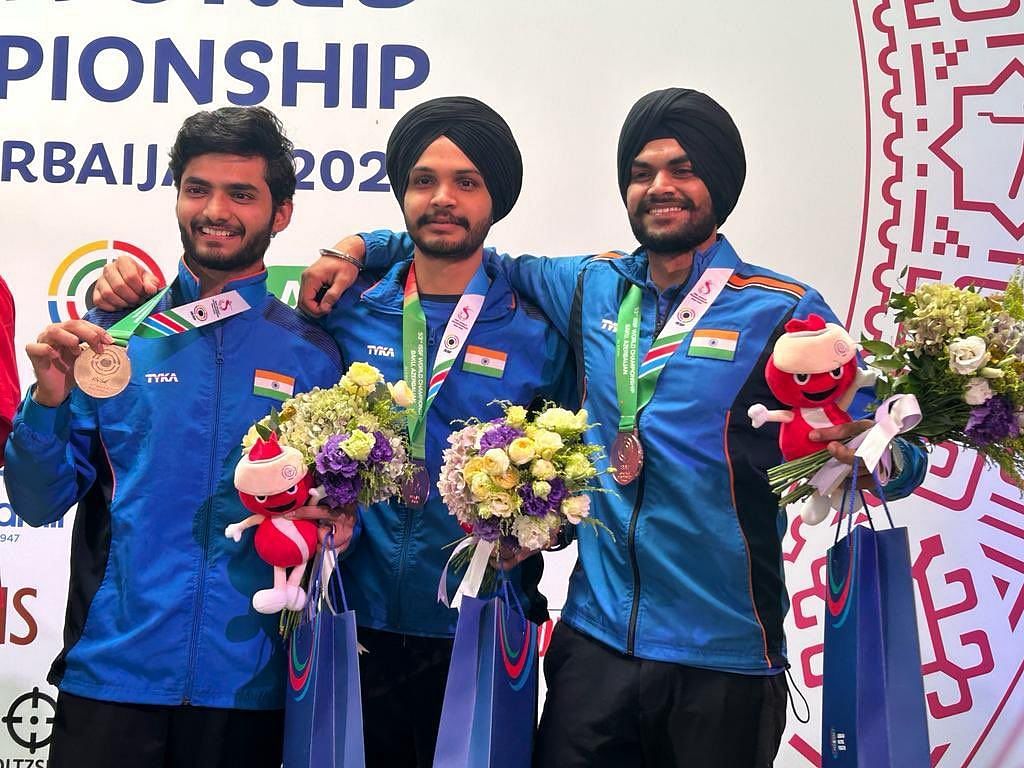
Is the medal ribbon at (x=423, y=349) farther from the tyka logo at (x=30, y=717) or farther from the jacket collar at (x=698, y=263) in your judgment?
the tyka logo at (x=30, y=717)

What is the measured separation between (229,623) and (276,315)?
2.97 ft

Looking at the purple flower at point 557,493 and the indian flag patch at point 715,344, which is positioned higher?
the indian flag patch at point 715,344

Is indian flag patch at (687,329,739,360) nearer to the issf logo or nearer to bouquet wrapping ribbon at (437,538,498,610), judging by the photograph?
bouquet wrapping ribbon at (437,538,498,610)

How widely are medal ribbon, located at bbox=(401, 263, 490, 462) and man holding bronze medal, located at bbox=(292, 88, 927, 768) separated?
367 millimetres

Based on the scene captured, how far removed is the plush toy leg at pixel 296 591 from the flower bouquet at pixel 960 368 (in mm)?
1293

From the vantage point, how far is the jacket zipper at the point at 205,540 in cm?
310

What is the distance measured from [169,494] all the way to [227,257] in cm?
71

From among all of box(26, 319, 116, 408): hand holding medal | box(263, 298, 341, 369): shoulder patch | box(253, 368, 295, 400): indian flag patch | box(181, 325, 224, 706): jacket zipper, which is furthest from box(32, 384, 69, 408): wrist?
box(263, 298, 341, 369): shoulder patch

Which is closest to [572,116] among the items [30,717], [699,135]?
[699,135]

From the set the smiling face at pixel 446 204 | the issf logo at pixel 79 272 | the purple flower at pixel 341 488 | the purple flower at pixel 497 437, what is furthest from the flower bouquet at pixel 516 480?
the issf logo at pixel 79 272

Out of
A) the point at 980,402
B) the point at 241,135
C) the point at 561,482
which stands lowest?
the point at 561,482

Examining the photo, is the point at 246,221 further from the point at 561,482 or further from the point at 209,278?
the point at 561,482

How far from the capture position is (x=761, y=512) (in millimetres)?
3176

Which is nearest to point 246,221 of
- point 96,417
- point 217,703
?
point 96,417
